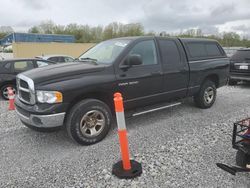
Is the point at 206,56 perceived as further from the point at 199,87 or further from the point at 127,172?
the point at 127,172

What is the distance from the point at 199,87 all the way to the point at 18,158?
4.37 meters

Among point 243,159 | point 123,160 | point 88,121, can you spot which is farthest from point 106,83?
point 243,159

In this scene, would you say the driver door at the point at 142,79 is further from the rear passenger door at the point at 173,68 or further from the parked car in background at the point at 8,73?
the parked car in background at the point at 8,73

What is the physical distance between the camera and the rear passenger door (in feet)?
15.8

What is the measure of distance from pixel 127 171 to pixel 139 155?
56cm

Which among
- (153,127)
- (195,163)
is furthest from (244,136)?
(153,127)

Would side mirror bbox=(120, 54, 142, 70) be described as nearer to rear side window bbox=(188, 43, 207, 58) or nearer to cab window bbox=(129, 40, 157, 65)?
cab window bbox=(129, 40, 157, 65)

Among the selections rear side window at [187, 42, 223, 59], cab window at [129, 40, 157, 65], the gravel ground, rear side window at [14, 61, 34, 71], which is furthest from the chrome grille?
rear side window at [14, 61, 34, 71]

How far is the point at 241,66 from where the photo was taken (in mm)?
8891

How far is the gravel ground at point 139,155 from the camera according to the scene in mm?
2865

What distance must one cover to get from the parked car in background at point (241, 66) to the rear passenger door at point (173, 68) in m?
4.90

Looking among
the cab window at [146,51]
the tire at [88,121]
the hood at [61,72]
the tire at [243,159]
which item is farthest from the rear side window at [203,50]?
the tire at [243,159]

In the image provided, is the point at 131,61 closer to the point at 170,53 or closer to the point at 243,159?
the point at 170,53

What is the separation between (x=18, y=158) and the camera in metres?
3.51
